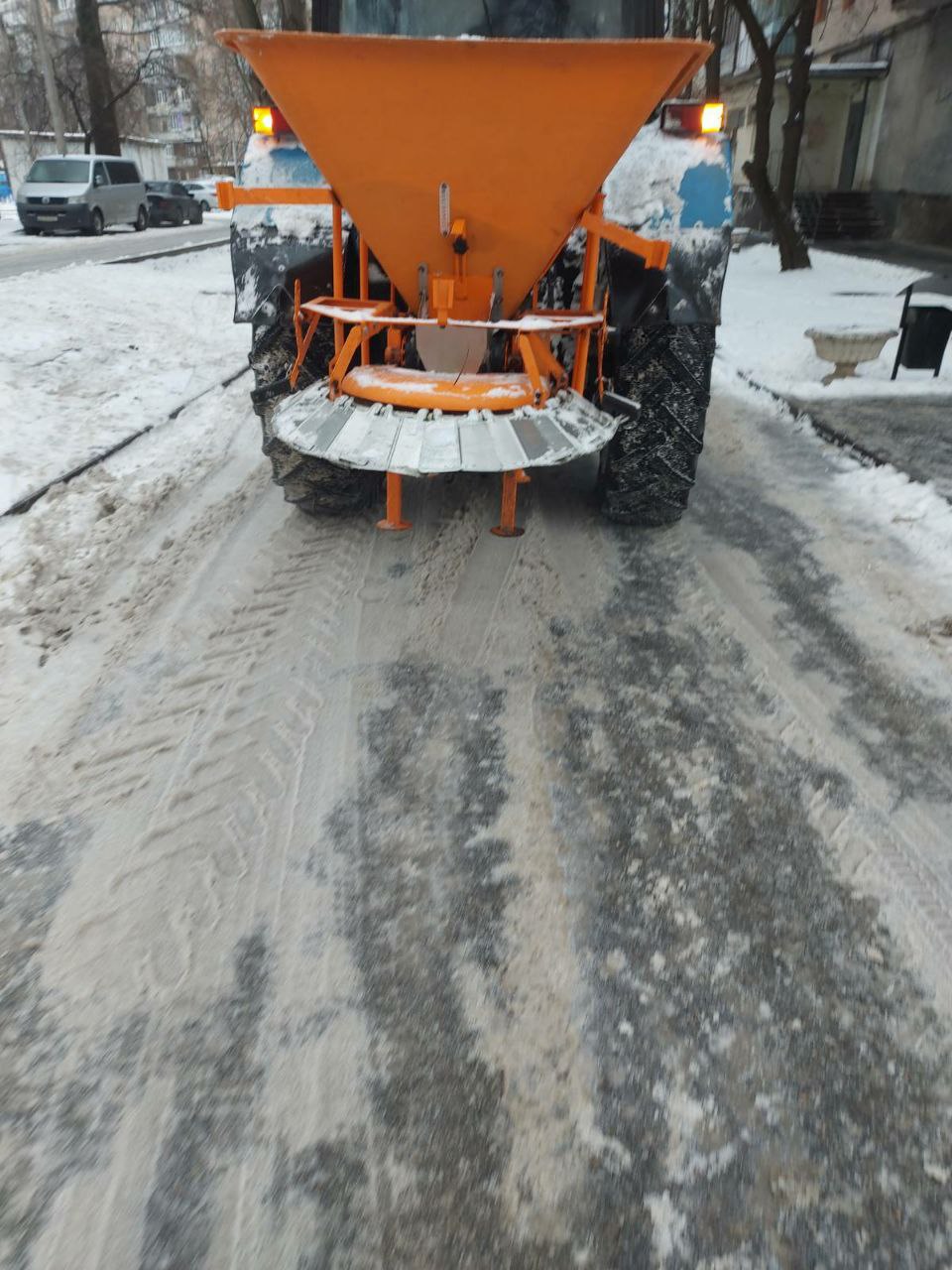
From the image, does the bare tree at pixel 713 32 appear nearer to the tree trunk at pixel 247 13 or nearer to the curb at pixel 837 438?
the tree trunk at pixel 247 13

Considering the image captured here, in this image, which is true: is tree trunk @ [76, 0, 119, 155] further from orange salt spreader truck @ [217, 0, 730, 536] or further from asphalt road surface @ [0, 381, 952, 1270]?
asphalt road surface @ [0, 381, 952, 1270]

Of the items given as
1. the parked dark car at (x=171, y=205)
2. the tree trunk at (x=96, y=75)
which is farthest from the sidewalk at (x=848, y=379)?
the tree trunk at (x=96, y=75)

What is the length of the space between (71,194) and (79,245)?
9.56 ft

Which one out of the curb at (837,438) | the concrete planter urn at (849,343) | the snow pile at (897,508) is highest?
the concrete planter urn at (849,343)

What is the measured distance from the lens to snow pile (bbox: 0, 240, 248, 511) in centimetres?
563

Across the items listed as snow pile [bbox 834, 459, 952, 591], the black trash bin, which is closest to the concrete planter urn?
the black trash bin

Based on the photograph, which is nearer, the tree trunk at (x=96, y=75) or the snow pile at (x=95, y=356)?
the snow pile at (x=95, y=356)

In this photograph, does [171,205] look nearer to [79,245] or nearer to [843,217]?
[79,245]

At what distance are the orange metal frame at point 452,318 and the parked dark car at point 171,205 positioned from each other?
24.1 meters

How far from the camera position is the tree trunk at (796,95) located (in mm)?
14055

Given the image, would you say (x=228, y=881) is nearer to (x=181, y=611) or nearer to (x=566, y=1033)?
(x=566, y=1033)

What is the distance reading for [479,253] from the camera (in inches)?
128

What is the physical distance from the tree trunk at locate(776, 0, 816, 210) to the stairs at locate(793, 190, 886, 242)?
6.45m

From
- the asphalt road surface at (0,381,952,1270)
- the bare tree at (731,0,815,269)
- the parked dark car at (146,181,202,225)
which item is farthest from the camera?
the parked dark car at (146,181,202,225)
